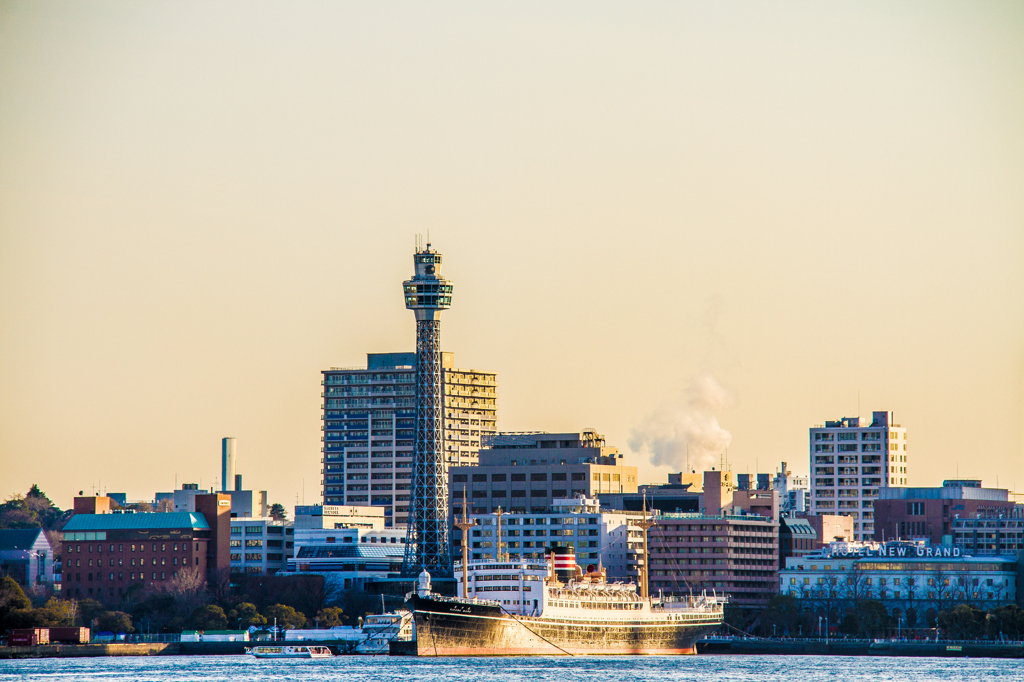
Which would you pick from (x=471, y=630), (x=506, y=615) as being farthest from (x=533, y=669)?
(x=506, y=615)

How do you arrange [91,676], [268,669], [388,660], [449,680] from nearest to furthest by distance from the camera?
[449,680], [91,676], [268,669], [388,660]

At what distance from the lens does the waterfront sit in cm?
16212

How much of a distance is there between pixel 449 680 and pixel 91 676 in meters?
29.8

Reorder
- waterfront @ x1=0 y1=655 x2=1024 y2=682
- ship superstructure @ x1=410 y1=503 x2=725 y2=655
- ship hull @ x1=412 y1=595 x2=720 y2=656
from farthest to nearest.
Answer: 1. ship superstructure @ x1=410 y1=503 x2=725 y2=655
2. ship hull @ x1=412 y1=595 x2=720 y2=656
3. waterfront @ x1=0 y1=655 x2=1024 y2=682

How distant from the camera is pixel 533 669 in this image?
171 m

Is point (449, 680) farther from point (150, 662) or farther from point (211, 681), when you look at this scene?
point (150, 662)

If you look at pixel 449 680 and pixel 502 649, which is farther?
pixel 502 649

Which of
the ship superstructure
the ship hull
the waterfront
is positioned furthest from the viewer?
the ship superstructure

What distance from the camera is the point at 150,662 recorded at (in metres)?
195

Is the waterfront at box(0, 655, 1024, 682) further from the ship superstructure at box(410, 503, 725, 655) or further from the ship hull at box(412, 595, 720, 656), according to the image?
the ship superstructure at box(410, 503, 725, 655)

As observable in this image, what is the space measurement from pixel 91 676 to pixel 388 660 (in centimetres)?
3582

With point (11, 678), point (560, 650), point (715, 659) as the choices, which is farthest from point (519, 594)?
point (11, 678)

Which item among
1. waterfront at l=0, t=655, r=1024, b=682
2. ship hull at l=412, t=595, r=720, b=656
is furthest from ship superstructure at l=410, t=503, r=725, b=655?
waterfront at l=0, t=655, r=1024, b=682

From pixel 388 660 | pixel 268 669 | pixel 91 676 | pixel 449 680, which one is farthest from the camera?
pixel 388 660
